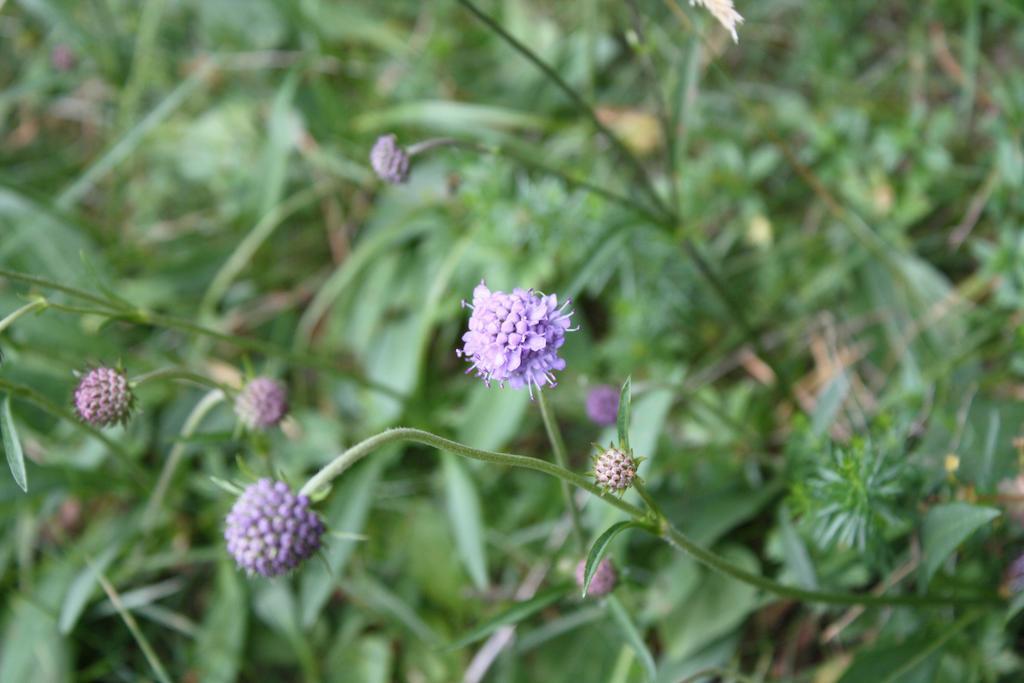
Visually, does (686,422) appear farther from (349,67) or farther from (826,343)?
(349,67)

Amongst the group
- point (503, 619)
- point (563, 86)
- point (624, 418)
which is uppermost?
point (563, 86)

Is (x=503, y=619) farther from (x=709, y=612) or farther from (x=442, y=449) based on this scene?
(x=709, y=612)

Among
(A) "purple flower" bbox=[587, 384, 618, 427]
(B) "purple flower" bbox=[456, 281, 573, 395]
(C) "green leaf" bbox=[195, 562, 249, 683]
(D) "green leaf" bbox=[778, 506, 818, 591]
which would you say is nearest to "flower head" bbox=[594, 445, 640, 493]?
(B) "purple flower" bbox=[456, 281, 573, 395]

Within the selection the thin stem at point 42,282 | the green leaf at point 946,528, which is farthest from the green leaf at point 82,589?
the green leaf at point 946,528

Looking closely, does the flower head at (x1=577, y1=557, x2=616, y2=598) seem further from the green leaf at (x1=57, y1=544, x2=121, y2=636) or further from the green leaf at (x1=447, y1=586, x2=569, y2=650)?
the green leaf at (x1=57, y1=544, x2=121, y2=636)

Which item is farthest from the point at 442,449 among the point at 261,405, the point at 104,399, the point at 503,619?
the point at 104,399

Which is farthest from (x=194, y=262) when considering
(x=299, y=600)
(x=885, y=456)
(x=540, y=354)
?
(x=885, y=456)
